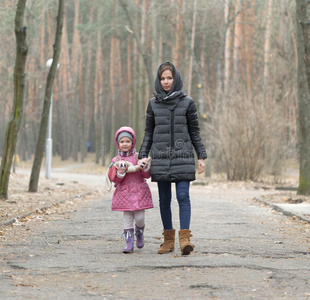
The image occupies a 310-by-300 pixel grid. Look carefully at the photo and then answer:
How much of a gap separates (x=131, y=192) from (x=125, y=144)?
1.77ft

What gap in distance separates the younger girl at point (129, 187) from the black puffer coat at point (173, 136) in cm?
17

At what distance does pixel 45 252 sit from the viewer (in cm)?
676

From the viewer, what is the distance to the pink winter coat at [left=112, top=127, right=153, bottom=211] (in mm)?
6859

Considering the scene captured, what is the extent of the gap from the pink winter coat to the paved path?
510mm

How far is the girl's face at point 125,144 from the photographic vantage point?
22.8 ft

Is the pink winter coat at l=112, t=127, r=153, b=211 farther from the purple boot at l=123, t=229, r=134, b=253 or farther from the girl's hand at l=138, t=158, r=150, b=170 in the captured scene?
the purple boot at l=123, t=229, r=134, b=253

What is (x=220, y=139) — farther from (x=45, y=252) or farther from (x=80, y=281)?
(x=80, y=281)

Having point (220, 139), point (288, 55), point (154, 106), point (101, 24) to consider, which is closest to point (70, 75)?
point (101, 24)

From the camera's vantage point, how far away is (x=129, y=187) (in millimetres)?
6918

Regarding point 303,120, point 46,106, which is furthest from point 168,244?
point 46,106

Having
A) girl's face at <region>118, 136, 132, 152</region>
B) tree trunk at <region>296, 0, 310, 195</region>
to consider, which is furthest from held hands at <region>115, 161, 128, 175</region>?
tree trunk at <region>296, 0, 310, 195</region>

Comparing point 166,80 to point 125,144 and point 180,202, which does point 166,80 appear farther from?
point 180,202

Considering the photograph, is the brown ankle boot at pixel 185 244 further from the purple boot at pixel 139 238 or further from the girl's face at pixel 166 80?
the girl's face at pixel 166 80

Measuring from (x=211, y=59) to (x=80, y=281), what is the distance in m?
51.1
